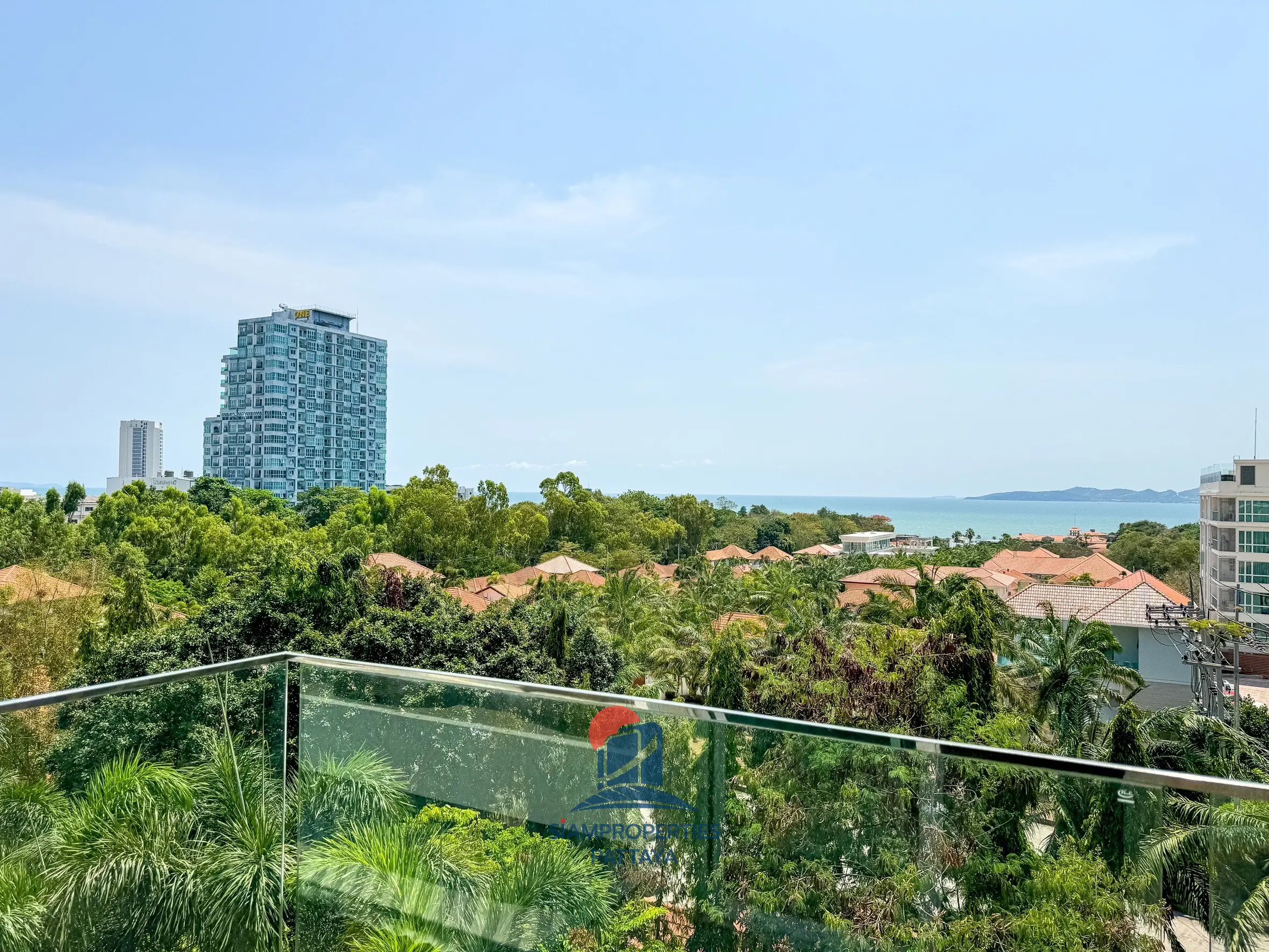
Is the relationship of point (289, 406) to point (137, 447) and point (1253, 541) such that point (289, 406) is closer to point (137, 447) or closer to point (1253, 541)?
point (137, 447)

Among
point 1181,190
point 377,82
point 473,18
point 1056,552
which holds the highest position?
point 1181,190

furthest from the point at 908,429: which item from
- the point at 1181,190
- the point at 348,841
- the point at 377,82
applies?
the point at 348,841

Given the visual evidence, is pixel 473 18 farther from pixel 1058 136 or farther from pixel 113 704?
pixel 1058 136

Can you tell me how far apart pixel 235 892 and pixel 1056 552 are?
227 ft

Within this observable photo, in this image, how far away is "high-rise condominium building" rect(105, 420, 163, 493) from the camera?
116938 mm

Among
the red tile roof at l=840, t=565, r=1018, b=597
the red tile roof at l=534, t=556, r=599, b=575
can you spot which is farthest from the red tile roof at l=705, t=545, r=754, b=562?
the red tile roof at l=534, t=556, r=599, b=575

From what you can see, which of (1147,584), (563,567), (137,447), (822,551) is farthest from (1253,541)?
(137,447)

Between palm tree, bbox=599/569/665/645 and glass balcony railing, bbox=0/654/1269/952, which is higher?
glass balcony railing, bbox=0/654/1269/952

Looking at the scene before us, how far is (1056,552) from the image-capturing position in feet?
208

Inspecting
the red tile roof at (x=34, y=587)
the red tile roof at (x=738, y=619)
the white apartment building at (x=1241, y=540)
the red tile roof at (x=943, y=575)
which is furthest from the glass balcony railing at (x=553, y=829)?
the white apartment building at (x=1241, y=540)

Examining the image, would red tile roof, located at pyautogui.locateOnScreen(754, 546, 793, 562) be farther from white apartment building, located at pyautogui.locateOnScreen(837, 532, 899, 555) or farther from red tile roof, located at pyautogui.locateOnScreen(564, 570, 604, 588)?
white apartment building, located at pyautogui.locateOnScreen(837, 532, 899, 555)

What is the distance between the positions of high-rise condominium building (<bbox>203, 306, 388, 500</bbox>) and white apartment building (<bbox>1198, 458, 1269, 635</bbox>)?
6899 cm

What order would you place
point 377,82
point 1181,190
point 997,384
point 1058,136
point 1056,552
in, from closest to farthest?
1. point 377,82
2. point 1058,136
3. point 1181,190
4. point 1056,552
5. point 997,384

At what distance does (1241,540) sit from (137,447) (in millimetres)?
125346
